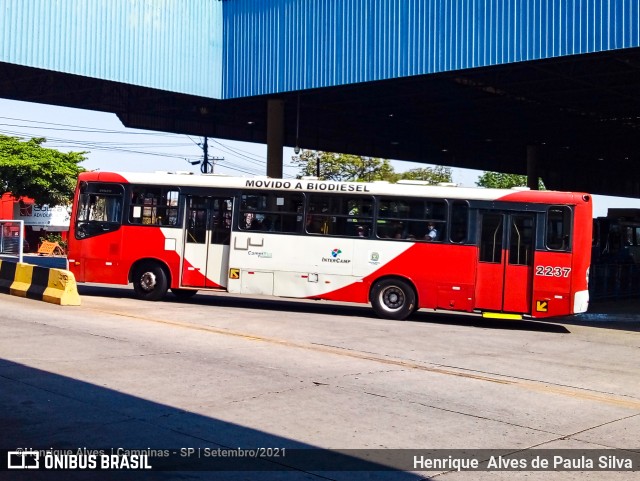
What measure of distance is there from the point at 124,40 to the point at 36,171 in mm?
27214

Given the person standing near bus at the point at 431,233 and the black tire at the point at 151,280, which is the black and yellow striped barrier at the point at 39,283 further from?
the person standing near bus at the point at 431,233

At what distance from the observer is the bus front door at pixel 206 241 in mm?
19344

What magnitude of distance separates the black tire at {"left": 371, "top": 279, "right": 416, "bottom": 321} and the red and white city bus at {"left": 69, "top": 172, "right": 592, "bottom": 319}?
0.03m

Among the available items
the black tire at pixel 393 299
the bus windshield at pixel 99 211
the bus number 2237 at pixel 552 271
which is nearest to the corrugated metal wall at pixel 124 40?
the bus windshield at pixel 99 211

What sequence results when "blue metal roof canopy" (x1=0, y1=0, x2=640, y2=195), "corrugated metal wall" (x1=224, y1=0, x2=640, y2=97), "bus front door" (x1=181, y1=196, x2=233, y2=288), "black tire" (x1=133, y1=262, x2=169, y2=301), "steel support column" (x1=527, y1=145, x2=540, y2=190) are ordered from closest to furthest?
1. "corrugated metal wall" (x1=224, y1=0, x2=640, y2=97)
2. "bus front door" (x1=181, y1=196, x2=233, y2=288)
3. "black tire" (x1=133, y1=262, x2=169, y2=301)
4. "blue metal roof canopy" (x1=0, y1=0, x2=640, y2=195)
5. "steel support column" (x1=527, y1=145, x2=540, y2=190)

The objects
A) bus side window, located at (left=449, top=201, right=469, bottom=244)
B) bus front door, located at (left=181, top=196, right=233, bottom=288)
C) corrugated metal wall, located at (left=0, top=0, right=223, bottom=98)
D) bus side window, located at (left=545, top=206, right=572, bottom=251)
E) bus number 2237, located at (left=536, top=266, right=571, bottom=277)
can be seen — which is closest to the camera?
bus number 2237, located at (left=536, top=266, right=571, bottom=277)

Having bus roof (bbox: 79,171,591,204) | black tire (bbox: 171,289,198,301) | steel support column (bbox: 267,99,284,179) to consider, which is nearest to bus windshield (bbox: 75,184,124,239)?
bus roof (bbox: 79,171,591,204)

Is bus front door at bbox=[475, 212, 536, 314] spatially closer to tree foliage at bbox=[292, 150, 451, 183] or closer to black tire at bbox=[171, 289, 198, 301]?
black tire at bbox=[171, 289, 198, 301]

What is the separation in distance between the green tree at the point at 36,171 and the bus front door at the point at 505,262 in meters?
37.5

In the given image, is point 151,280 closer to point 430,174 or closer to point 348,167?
point 348,167

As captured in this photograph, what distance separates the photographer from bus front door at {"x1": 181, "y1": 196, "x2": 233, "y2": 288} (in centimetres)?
1934

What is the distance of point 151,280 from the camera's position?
19.8 metres

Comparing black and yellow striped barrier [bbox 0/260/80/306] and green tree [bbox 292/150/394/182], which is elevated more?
green tree [bbox 292/150/394/182]

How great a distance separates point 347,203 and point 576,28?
718 centimetres
